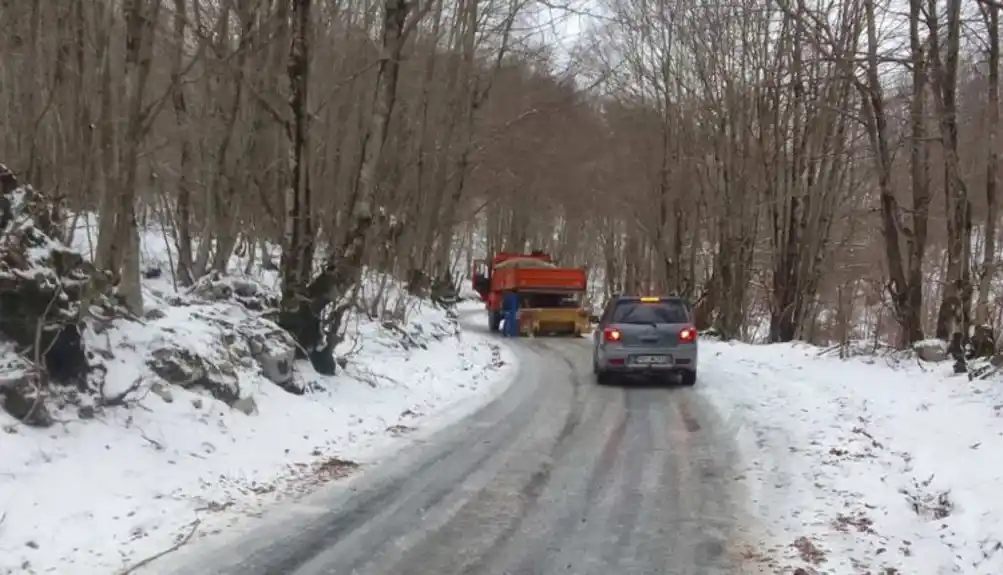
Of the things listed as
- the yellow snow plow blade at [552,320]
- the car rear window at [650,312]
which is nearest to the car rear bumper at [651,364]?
the car rear window at [650,312]

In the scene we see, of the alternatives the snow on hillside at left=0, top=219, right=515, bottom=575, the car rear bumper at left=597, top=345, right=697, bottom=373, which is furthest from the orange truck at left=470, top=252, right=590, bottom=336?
the snow on hillside at left=0, top=219, right=515, bottom=575

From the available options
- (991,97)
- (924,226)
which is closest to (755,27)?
Result: (924,226)

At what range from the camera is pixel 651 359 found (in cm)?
1673

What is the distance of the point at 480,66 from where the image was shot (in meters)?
31.8

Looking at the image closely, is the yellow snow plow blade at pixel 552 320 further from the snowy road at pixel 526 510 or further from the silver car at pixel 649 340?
the snowy road at pixel 526 510

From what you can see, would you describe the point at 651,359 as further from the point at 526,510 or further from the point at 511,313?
the point at 511,313

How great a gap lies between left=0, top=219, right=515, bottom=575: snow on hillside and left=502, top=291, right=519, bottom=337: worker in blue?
1586 centimetres

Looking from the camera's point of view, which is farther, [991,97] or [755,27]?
[755,27]

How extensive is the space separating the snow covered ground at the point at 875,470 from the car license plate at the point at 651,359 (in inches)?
61.8

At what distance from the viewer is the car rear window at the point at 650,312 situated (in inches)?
672

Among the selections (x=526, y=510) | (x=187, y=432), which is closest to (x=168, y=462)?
(x=187, y=432)

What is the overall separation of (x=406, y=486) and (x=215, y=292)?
6.60 metres

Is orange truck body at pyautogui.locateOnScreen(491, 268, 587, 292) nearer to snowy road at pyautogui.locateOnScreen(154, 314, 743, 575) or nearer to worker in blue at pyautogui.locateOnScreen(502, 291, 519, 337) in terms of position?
worker in blue at pyautogui.locateOnScreen(502, 291, 519, 337)

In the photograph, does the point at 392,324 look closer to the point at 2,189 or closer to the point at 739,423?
the point at 739,423
